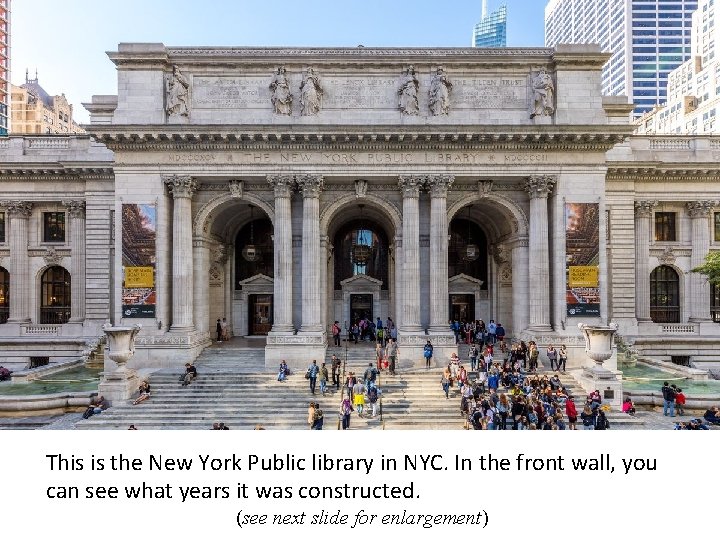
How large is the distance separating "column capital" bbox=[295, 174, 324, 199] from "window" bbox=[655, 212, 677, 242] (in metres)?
25.2

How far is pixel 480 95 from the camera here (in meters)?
25.1

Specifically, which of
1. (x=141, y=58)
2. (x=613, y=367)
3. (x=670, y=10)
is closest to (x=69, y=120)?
(x=141, y=58)

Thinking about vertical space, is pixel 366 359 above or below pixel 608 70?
below

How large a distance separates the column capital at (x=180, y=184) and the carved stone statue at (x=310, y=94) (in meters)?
7.04

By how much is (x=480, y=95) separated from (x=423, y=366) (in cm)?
1499

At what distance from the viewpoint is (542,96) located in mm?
24516

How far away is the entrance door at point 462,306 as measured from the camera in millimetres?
31406

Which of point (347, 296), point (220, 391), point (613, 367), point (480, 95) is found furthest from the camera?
point (347, 296)

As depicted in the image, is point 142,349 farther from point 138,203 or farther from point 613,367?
point 613,367

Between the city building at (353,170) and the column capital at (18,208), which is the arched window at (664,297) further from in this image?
the column capital at (18,208)

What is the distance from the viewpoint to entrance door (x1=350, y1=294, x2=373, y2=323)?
3155cm

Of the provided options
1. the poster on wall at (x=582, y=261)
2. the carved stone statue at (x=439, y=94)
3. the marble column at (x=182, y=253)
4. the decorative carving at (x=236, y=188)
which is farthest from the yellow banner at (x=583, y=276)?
the marble column at (x=182, y=253)

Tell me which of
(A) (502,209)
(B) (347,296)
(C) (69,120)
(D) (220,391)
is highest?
(C) (69,120)
